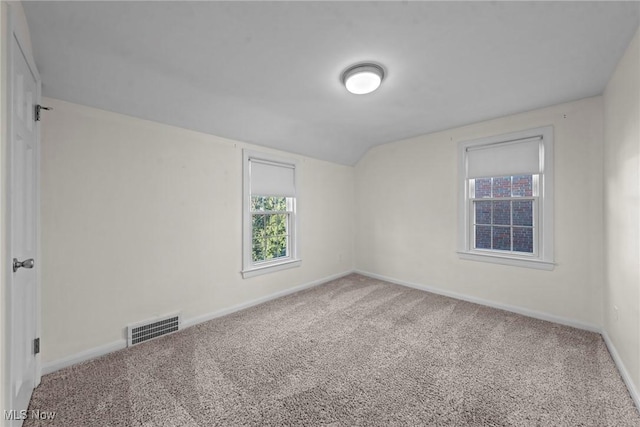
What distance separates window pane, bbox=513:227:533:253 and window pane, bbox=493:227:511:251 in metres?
0.06

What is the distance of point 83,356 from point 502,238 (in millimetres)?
4646

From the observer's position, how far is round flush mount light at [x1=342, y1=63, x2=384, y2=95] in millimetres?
2176

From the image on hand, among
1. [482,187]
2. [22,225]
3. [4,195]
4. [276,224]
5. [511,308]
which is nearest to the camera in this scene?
[4,195]

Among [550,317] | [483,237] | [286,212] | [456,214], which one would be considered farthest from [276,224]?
[550,317]

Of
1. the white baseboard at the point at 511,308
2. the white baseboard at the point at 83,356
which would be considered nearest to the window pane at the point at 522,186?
the white baseboard at the point at 511,308

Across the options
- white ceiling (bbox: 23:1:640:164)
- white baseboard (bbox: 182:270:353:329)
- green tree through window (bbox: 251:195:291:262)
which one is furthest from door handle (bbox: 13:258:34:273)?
green tree through window (bbox: 251:195:291:262)

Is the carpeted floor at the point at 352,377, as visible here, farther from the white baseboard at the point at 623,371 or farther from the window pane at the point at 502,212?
the window pane at the point at 502,212

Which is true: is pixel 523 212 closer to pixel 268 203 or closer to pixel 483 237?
pixel 483 237

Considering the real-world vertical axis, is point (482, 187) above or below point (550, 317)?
above

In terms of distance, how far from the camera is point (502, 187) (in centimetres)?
339

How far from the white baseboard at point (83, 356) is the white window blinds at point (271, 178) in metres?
2.10

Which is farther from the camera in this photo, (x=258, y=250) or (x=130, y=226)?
(x=258, y=250)

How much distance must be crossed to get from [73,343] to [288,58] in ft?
9.71
